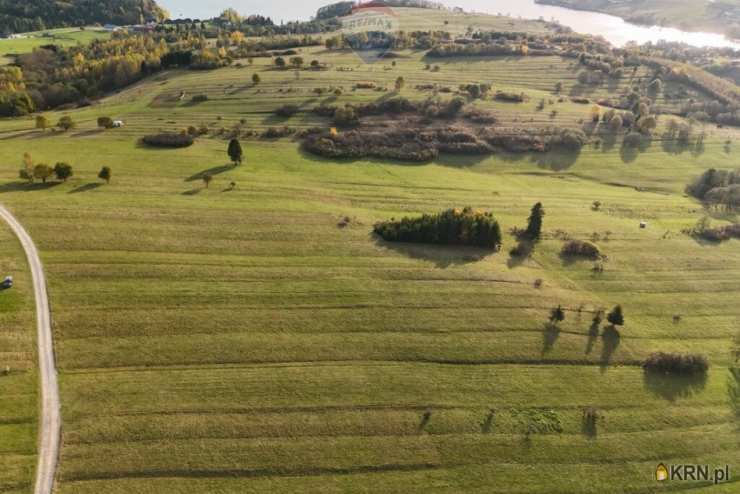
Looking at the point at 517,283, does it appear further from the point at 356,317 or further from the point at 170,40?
the point at 170,40

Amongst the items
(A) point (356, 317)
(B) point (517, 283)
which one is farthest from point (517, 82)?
(A) point (356, 317)

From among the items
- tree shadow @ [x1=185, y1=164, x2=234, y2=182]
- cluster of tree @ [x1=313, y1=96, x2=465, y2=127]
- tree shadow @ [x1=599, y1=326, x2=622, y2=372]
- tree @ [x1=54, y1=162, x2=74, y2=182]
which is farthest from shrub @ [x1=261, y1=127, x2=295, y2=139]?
tree shadow @ [x1=599, y1=326, x2=622, y2=372]

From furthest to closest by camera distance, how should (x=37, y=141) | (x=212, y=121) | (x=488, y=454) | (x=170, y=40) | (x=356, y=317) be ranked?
(x=170, y=40)
(x=212, y=121)
(x=37, y=141)
(x=356, y=317)
(x=488, y=454)

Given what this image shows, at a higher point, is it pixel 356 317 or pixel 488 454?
pixel 356 317

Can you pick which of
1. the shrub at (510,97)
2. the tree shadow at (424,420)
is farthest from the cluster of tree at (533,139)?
the tree shadow at (424,420)

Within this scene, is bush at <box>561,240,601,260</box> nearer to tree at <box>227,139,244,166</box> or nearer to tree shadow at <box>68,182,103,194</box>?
tree at <box>227,139,244,166</box>

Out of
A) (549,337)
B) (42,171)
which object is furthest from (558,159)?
(42,171)

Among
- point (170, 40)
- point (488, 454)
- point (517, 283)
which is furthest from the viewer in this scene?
point (170, 40)
